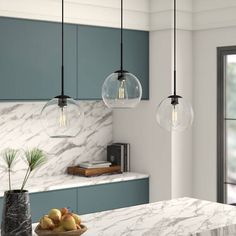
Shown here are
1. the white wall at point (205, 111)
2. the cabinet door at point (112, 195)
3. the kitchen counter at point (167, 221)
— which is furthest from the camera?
the white wall at point (205, 111)

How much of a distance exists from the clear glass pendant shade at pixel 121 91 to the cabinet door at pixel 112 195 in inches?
82.4

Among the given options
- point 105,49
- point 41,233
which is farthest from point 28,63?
point 41,233

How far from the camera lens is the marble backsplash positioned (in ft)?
17.5

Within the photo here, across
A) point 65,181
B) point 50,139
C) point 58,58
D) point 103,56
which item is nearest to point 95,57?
point 103,56

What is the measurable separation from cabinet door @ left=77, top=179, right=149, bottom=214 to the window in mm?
715

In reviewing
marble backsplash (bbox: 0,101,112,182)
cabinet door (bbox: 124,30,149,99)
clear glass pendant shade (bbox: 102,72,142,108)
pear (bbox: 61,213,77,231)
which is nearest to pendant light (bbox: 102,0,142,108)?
clear glass pendant shade (bbox: 102,72,142,108)

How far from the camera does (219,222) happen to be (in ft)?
12.3

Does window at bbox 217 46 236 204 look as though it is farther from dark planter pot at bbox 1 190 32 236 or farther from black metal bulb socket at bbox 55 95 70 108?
dark planter pot at bbox 1 190 32 236

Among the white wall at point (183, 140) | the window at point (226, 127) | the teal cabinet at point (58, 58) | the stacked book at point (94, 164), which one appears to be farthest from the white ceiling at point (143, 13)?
the stacked book at point (94, 164)

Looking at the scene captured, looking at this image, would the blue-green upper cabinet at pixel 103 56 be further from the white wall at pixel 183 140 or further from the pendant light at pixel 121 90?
the pendant light at pixel 121 90

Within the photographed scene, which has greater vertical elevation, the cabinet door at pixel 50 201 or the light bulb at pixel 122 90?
the light bulb at pixel 122 90

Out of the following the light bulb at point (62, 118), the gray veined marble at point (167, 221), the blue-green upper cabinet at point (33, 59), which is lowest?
the gray veined marble at point (167, 221)

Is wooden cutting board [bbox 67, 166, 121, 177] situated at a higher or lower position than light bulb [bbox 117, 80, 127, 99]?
lower

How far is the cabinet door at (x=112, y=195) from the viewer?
17.4 ft
